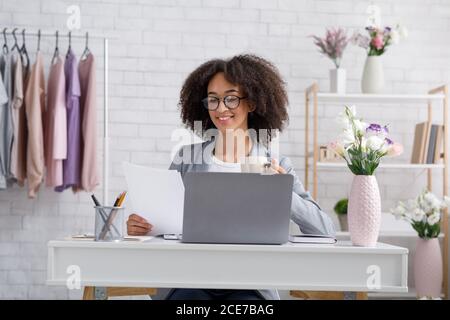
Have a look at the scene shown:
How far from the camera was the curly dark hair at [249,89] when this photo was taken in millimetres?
2424

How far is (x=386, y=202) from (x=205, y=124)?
205 centimetres

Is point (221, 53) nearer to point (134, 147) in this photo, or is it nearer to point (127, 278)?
point (134, 147)

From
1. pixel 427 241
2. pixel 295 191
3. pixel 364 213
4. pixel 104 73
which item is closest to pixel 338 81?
pixel 427 241

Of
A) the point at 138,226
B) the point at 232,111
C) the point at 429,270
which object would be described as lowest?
the point at 429,270

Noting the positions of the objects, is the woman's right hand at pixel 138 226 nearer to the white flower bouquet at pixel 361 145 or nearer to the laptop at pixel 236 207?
the laptop at pixel 236 207

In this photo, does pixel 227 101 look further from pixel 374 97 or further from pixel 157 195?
pixel 374 97

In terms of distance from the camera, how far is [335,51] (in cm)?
404

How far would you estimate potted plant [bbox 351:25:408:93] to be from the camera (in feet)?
13.2

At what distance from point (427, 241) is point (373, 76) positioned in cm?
99

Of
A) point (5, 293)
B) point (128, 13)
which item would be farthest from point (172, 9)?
point (5, 293)

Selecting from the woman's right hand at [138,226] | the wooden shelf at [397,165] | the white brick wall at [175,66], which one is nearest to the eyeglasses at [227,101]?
the woman's right hand at [138,226]

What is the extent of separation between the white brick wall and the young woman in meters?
1.68

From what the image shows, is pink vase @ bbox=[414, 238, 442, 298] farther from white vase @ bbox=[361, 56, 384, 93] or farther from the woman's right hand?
the woman's right hand

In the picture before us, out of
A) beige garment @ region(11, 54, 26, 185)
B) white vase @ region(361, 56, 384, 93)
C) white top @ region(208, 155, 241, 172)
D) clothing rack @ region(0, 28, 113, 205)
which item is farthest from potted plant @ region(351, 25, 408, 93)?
beige garment @ region(11, 54, 26, 185)
